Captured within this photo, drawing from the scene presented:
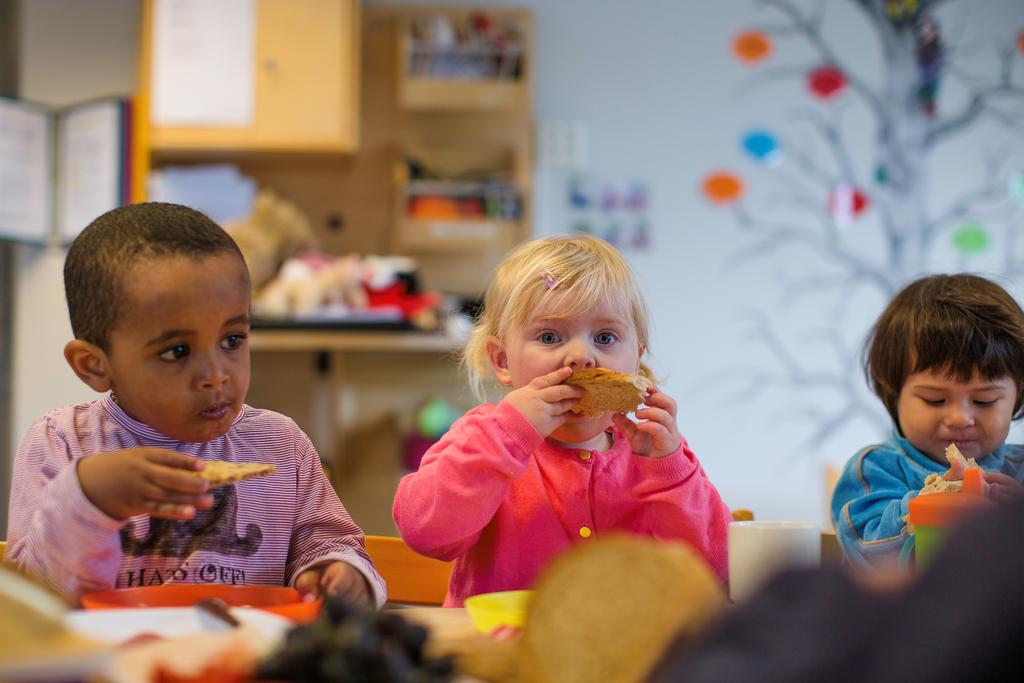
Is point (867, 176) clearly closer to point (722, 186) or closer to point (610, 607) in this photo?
point (722, 186)

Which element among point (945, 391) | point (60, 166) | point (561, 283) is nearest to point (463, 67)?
point (60, 166)

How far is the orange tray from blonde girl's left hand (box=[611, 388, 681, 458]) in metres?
0.47

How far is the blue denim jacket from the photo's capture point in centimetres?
114

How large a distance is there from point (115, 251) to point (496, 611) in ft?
1.72

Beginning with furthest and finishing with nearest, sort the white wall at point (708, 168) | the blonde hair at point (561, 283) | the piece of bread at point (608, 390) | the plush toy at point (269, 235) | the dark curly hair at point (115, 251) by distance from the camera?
the white wall at point (708, 168)
the plush toy at point (269, 235)
the blonde hair at point (561, 283)
the piece of bread at point (608, 390)
the dark curly hair at point (115, 251)

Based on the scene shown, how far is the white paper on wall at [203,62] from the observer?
3.20 m

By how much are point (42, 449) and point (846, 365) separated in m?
3.01

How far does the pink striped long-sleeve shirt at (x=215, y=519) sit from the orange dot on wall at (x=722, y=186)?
103 inches

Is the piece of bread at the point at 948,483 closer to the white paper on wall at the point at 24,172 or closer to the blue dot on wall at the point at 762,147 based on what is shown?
the blue dot on wall at the point at 762,147

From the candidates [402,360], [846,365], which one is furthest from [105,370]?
[846,365]

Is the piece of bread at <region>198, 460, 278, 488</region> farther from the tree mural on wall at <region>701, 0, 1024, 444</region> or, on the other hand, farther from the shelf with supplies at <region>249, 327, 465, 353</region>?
the tree mural on wall at <region>701, 0, 1024, 444</region>

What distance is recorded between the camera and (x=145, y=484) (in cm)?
80

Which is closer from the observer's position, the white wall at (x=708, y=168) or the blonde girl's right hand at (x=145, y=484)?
the blonde girl's right hand at (x=145, y=484)

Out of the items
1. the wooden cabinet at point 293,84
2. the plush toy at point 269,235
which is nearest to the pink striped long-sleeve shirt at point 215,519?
the plush toy at point 269,235
